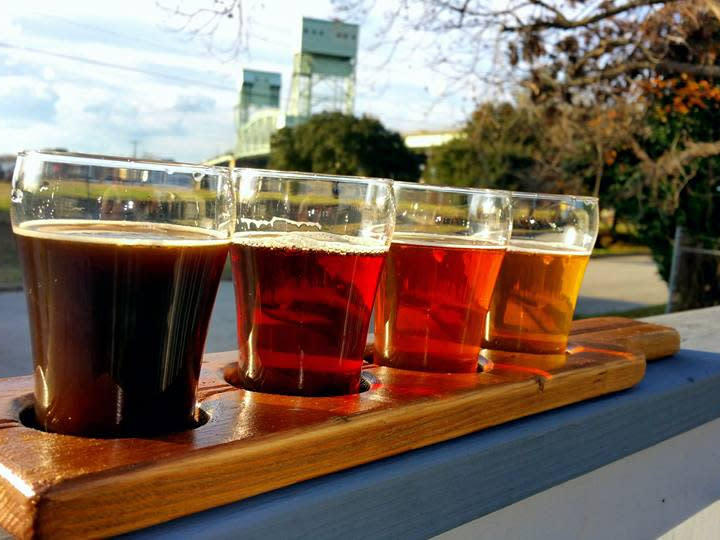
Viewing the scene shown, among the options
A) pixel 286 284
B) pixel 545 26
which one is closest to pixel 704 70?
pixel 545 26

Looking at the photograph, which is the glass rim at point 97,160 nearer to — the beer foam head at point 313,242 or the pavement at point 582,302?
the beer foam head at point 313,242

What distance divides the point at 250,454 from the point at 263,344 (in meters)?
0.20

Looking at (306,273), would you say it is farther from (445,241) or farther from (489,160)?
(489,160)

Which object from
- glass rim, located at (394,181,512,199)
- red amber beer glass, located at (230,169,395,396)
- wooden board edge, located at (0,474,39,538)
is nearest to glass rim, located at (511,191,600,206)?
glass rim, located at (394,181,512,199)

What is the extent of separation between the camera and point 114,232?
620 mm

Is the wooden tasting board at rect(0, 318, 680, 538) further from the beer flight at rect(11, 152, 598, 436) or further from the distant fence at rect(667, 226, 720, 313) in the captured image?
the distant fence at rect(667, 226, 720, 313)

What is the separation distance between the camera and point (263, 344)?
0.79 meters

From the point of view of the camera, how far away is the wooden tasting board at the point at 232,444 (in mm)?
500

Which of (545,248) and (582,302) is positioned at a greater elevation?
(545,248)

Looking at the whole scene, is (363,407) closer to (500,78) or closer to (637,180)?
(500,78)

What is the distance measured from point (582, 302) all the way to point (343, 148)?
16401 millimetres

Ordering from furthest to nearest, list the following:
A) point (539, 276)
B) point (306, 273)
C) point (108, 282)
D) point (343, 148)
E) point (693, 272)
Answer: point (343, 148), point (693, 272), point (539, 276), point (306, 273), point (108, 282)

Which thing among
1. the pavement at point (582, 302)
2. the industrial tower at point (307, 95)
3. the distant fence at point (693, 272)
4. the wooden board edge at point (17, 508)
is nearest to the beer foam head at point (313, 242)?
the wooden board edge at point (17, 508)

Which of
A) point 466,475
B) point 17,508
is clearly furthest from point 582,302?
point 17,508
